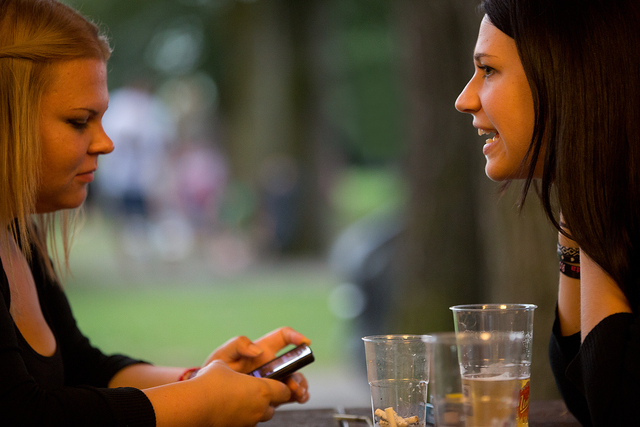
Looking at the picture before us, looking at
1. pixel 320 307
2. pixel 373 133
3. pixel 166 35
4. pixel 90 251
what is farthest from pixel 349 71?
pixel 320 307

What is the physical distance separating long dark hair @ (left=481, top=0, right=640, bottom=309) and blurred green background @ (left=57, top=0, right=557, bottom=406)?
42cm

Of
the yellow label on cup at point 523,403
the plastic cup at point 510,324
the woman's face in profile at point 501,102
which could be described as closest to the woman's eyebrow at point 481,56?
the woman's face in profile at point 501,102

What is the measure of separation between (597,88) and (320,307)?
6576 millimetres

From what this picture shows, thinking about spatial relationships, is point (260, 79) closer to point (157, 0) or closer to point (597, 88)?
point (157, 0)

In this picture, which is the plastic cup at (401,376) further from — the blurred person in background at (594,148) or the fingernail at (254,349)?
the fingernail at (254,349)

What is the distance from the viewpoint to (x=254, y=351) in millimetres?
1695

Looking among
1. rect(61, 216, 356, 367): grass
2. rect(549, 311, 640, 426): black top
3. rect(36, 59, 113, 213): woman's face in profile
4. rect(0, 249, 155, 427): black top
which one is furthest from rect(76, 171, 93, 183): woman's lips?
rect(61, 216, 356, 367): grass

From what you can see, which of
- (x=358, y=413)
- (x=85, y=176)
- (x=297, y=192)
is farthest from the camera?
(x=297, y=192)

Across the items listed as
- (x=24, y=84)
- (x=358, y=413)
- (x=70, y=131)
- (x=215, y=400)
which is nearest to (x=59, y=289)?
(x=70, y=131)

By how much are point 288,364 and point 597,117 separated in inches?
31.2

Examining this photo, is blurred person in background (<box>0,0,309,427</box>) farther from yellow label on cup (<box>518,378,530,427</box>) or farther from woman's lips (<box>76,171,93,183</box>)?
yellow label on cup (<box>518,378,530,427</box>)

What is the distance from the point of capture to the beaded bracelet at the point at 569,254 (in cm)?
150

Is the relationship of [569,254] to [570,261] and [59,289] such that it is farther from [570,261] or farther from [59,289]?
[59,289]

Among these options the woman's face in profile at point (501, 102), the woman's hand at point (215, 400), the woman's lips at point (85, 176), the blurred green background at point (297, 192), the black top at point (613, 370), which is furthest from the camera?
the blurred green background at point (297, 192)
